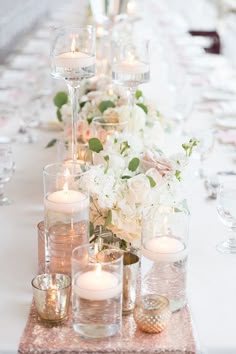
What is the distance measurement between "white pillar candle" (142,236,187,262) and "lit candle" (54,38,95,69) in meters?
0.67

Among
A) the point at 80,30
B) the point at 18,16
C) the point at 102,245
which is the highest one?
the point at 80,30

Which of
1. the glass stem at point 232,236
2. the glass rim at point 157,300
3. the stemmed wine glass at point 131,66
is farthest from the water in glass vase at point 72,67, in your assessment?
the glass rim at point 157,300

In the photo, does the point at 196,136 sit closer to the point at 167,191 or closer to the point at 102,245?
the point at 167,191

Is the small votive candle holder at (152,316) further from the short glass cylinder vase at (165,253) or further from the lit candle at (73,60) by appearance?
the lit candle at (73,60)

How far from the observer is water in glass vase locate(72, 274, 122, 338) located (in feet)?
4.11

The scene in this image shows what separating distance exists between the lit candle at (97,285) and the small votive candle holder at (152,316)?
0.08 m

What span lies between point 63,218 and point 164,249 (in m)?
0.23

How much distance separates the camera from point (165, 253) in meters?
1.40

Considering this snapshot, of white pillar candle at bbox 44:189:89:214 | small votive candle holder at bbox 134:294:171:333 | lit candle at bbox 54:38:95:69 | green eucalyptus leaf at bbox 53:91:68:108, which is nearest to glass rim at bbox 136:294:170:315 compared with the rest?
small votive candle holder at bbox 134:294:171:333

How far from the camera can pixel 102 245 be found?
1.46 metres

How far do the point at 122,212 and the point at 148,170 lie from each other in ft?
0.51

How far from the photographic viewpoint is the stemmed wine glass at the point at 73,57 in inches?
77.0

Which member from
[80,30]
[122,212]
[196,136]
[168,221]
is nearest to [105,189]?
[122,212]

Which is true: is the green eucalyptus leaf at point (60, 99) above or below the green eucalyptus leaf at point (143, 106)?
below
